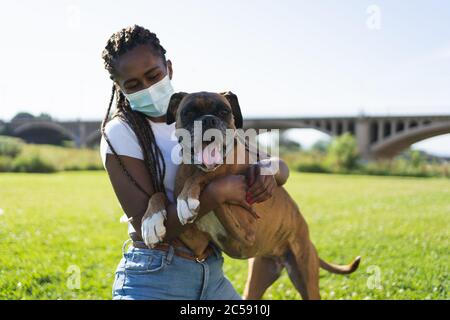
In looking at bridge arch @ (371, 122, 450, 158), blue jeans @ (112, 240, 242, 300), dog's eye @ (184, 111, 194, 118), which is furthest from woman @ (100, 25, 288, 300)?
bridge arch @ (371, 122, 450, 158)

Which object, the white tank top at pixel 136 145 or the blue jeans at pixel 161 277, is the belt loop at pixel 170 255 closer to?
the blue jeans at pixel 161 277

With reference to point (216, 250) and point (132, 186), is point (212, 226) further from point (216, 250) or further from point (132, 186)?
point (132, 186)

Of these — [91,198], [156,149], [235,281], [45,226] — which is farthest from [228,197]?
[91,198]

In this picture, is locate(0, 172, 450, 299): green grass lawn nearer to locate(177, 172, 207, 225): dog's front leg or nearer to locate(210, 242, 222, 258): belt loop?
locate(210, 242, 222, 258): belt loop

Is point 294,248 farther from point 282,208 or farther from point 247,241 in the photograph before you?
point 247,241

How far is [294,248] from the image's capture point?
10.00ft

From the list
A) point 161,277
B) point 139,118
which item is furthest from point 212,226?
point 139,118

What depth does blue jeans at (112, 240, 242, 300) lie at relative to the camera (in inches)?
97.6

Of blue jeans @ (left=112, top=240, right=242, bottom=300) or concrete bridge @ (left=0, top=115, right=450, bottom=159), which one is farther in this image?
concrete bridge @ (left=0, top=115, right=450, bottom=159)

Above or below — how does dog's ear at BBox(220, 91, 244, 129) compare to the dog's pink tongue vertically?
above

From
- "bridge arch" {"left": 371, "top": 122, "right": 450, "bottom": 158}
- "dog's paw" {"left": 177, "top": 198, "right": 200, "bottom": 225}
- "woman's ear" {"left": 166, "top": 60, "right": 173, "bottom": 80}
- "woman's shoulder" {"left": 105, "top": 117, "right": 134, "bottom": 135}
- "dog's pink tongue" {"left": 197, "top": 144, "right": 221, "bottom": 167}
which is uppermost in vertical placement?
"woman's ear" {"left": 166, "top": 60, "right": 173, "bottom": 80}

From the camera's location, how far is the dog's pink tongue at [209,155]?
2.21m

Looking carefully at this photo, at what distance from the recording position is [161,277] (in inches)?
98.0
